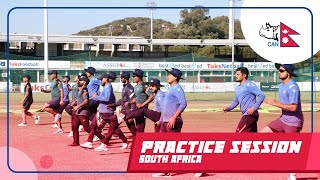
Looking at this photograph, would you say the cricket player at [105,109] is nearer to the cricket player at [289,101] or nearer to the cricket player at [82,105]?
the cricket player at [82,105]

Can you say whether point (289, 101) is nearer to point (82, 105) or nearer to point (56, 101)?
point (82, 105)

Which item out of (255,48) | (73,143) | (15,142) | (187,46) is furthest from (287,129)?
(187,46)

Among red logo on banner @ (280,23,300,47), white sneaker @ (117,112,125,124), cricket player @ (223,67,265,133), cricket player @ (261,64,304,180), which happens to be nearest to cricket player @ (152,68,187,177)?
cricket player @ (223,67,265,133)

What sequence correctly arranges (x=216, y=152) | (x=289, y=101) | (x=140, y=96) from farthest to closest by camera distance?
(x=140, y=96), (x=289, y=101), (x=216, y=152)

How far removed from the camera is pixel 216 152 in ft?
27.7

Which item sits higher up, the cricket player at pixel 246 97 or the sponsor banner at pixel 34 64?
the sponsor banner at pixel 34 64

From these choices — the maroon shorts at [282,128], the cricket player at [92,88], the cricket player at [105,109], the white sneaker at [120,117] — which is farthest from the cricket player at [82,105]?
the maroon shorts at [282,128]

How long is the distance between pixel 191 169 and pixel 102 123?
6.60 metres

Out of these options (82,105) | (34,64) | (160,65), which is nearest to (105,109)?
(82,105)

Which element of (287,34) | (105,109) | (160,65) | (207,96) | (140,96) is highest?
(287,34)

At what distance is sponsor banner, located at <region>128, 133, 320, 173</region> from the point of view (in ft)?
27.7

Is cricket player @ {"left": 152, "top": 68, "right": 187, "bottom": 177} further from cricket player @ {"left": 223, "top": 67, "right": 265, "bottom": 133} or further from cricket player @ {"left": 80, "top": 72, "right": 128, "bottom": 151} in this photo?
cricket player @ {"left": 80, "top": 72, "right": 128, "bottom": 151}

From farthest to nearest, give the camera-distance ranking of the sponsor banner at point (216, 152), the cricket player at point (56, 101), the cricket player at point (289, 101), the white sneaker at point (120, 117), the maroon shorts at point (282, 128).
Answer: the cricket player at point (56, 101) < the white sneaker at point (120, 117) < the maroon shorts at point (282, 128) < the cricket player at point (289, 101) < the sponsor banner at point (216, 152)

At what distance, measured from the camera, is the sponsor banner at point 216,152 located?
27.7ft
